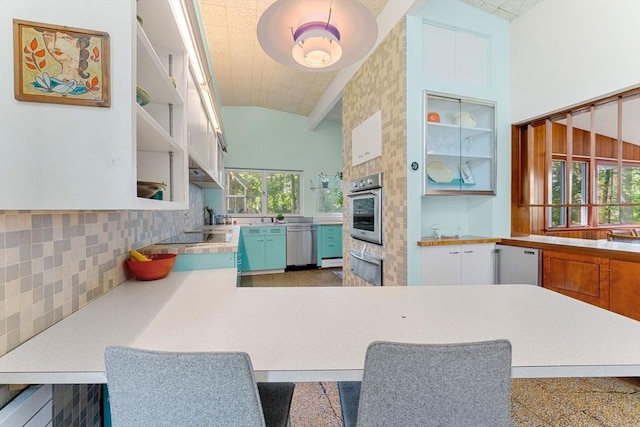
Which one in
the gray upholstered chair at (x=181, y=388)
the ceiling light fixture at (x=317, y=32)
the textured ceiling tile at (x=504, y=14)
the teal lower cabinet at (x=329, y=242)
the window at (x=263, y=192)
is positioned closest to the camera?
the gray upholstered chair at (x=181, y=388)

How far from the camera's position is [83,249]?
3.59 ft

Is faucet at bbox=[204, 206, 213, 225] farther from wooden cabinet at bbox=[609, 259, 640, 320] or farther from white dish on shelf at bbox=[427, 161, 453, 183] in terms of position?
wooden cabinet at bbox=[609, 259, 640, 320]

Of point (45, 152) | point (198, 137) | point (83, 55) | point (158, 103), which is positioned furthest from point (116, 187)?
point (198, 137)

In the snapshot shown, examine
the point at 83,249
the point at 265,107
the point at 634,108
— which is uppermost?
the point at 265,107

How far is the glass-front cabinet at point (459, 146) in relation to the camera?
2702 millimetres

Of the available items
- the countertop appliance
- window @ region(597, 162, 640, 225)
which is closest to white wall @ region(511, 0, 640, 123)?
window @ region(597, 162, 640, 225)

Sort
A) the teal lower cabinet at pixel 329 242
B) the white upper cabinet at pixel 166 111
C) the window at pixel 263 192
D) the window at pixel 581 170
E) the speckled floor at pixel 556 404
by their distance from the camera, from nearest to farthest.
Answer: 1. the white upper cabinet at pixel 166 111
2. the speckled floor at pixel 556 404
3. the window at pixel 581 170
4. the teal lower cabinet at pixel 329 242
5. the window at pixel 263 192

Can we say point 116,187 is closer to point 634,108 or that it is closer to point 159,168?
point 159,168

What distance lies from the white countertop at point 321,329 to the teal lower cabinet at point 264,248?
3657 millimetres

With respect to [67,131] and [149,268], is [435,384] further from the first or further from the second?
[149,268]

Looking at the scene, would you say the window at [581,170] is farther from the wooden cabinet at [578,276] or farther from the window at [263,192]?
the window at [263,192]

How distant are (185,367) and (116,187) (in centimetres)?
55

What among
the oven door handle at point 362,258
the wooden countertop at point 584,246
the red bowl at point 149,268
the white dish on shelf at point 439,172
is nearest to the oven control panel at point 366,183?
the white dish on shelf at point 439,172

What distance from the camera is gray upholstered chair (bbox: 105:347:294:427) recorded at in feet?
1.88
